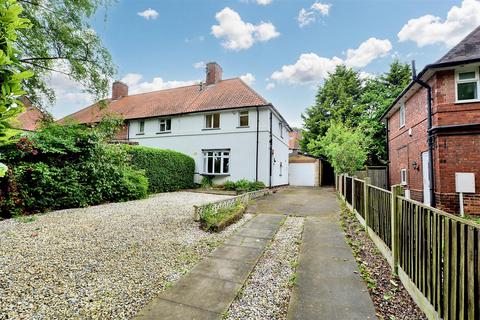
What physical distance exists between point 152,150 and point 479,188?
13623mm

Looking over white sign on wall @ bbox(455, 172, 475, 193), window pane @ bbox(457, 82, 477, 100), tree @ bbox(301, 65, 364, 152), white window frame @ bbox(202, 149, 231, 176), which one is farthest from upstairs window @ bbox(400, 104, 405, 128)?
tree @ bbox(301, 65, 364, 152)

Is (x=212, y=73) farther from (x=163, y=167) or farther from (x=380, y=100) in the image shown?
(x=380, y=100)

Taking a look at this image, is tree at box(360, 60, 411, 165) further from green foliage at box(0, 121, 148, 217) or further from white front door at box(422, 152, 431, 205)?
green foliage at box(0, 121, 148, 217)

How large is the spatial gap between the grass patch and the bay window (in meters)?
8.63

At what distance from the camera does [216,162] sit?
642 inches

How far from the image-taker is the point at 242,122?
15672 mm

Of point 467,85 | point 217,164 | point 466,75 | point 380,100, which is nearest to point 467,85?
point 467,85

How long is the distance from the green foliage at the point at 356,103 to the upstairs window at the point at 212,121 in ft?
30.7

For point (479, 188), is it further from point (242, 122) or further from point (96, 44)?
point (96, 44)

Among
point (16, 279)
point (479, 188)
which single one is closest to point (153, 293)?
point (16, 279)

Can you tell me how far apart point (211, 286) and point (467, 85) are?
10513 mm

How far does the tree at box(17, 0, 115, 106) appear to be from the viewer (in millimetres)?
7570

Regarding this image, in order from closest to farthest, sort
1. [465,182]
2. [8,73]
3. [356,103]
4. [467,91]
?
[8,73]
[465,182]
[467,91]
[356,103]

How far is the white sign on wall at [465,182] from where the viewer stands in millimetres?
7398
